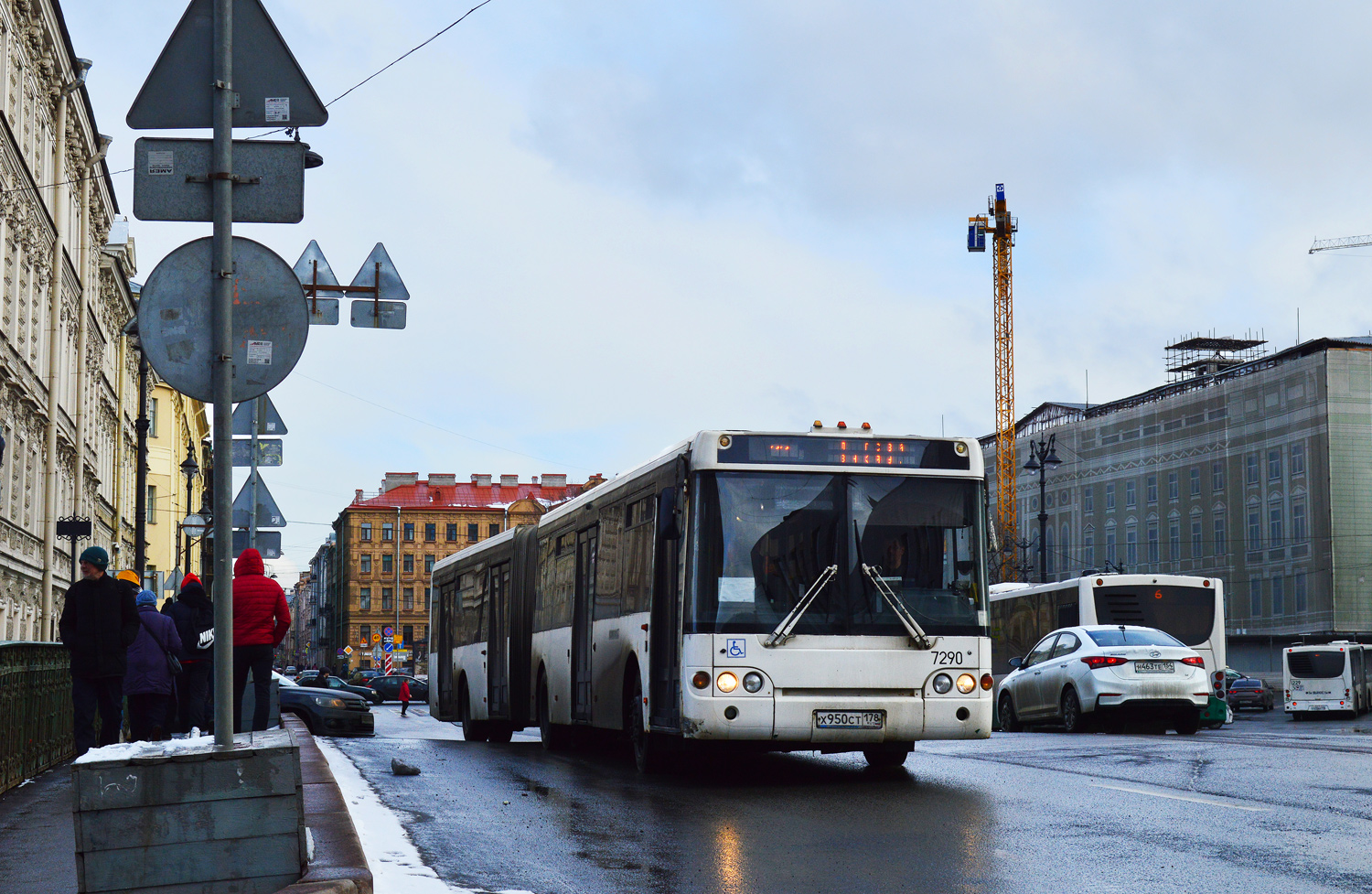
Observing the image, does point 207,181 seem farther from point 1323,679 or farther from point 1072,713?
point 1323,679

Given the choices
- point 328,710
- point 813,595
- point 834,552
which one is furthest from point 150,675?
point 328,710

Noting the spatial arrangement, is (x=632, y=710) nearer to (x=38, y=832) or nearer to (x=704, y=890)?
(x=38, y=832)

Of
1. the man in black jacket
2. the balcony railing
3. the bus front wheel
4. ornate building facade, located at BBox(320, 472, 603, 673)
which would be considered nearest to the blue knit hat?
the man in black jacket

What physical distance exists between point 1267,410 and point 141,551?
4936 centimetres

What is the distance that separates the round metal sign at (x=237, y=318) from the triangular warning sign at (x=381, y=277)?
14794 mm

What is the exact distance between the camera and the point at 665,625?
44.4ft

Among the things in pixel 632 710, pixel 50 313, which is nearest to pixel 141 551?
pixel 50 313

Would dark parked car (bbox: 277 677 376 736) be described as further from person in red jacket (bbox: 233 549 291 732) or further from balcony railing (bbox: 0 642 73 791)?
person in red jacket (bbox: 233 549 291 732)

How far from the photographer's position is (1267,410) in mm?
70500

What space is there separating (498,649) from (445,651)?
4.74 metres

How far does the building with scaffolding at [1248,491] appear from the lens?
220 ft

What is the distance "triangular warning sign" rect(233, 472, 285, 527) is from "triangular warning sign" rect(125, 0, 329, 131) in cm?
2015

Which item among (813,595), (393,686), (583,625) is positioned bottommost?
(393,686)

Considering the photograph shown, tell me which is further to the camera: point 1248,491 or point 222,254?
point 1248,491
